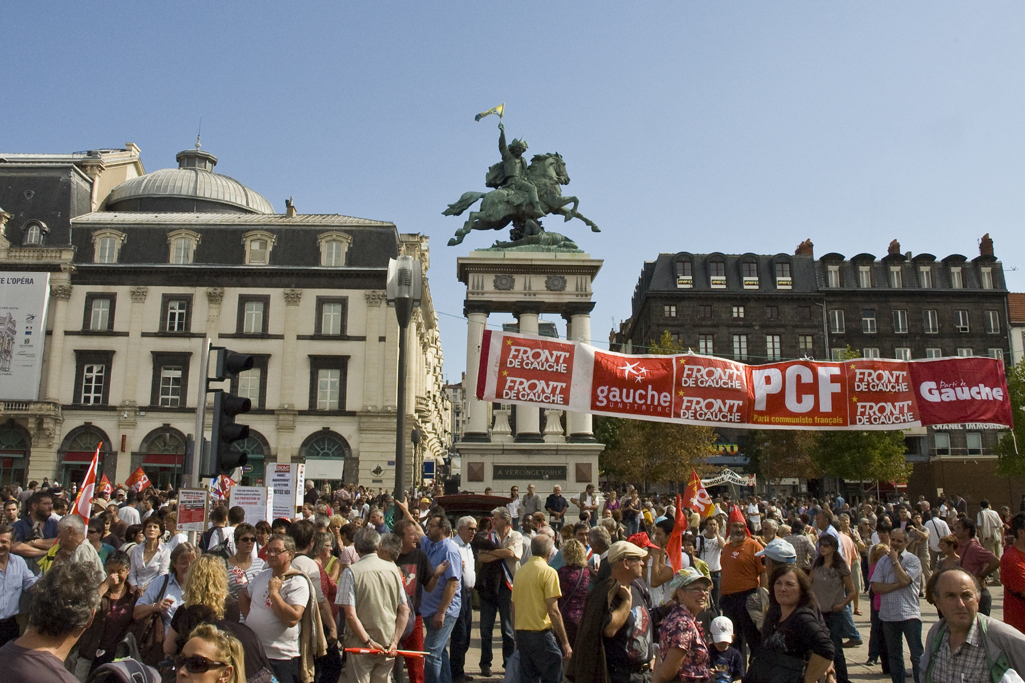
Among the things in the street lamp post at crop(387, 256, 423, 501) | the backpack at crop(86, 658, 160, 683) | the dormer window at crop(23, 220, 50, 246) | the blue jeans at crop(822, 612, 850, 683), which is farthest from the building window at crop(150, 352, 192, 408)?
the backpack at crop(86, 658, 160, 683)

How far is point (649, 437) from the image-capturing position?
156 feet

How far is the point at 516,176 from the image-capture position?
3091cm

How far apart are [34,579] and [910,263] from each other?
68.4 meters

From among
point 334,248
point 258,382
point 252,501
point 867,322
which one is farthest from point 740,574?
point 867,322

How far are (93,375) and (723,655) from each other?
50.7 metres

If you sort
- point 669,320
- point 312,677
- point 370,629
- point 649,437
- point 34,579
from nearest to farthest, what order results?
1. point 312,677
2. point 370,629
3. point 34,579
4. point 649,437
5. point 669,320

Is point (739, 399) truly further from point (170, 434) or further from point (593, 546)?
point (170, 434)

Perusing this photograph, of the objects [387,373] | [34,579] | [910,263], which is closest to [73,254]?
[387,373]

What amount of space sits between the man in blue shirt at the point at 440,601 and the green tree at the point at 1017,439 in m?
40.0

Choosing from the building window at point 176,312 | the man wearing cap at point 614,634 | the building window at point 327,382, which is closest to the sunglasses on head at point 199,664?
the man wearing cap at point 614,634

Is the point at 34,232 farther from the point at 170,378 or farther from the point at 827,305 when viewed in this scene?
the point at 827,305

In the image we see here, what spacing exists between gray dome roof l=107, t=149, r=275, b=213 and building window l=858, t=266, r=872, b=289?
45745 millimetres

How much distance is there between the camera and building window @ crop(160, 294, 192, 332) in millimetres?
50625

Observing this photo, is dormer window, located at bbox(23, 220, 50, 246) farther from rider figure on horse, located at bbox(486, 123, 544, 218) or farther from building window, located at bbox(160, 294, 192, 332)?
rider figure on horse, located at bbox(486, 123, 544, 218)
